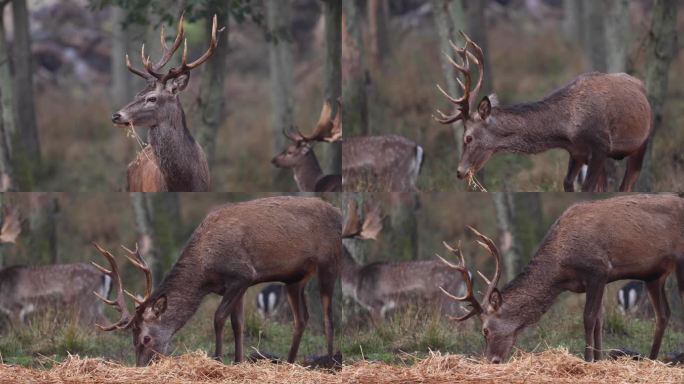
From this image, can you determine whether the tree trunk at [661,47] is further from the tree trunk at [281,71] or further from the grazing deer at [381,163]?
the tree trunk at [281,71]

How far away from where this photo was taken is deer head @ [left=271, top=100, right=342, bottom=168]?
13891mm

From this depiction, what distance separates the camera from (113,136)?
26312 mm

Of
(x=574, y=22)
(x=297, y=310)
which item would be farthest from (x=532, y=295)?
(x=574, y=22)

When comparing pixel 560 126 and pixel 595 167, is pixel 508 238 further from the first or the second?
pixel 560 126

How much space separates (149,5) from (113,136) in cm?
1109

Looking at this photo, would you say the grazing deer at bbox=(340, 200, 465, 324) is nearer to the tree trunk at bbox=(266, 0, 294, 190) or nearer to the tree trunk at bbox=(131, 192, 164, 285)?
the tree trunk at bbox=(131, 192, 164, 285)

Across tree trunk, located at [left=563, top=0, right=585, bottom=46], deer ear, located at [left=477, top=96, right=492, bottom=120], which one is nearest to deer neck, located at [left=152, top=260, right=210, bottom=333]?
deer ear, located at [left=477, top=96, right=492, bottom=120]

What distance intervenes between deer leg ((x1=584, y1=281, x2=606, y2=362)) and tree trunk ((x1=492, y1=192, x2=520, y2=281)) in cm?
155

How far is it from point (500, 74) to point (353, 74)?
276 cm

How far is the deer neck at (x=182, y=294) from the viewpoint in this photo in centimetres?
1254

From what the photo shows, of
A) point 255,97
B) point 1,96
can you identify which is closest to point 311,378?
point 1,96

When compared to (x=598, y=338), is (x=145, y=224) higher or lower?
higher

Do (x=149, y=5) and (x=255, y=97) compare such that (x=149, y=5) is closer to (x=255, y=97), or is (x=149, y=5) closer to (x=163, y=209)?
(x=163, y=209)

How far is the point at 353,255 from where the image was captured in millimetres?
13320
